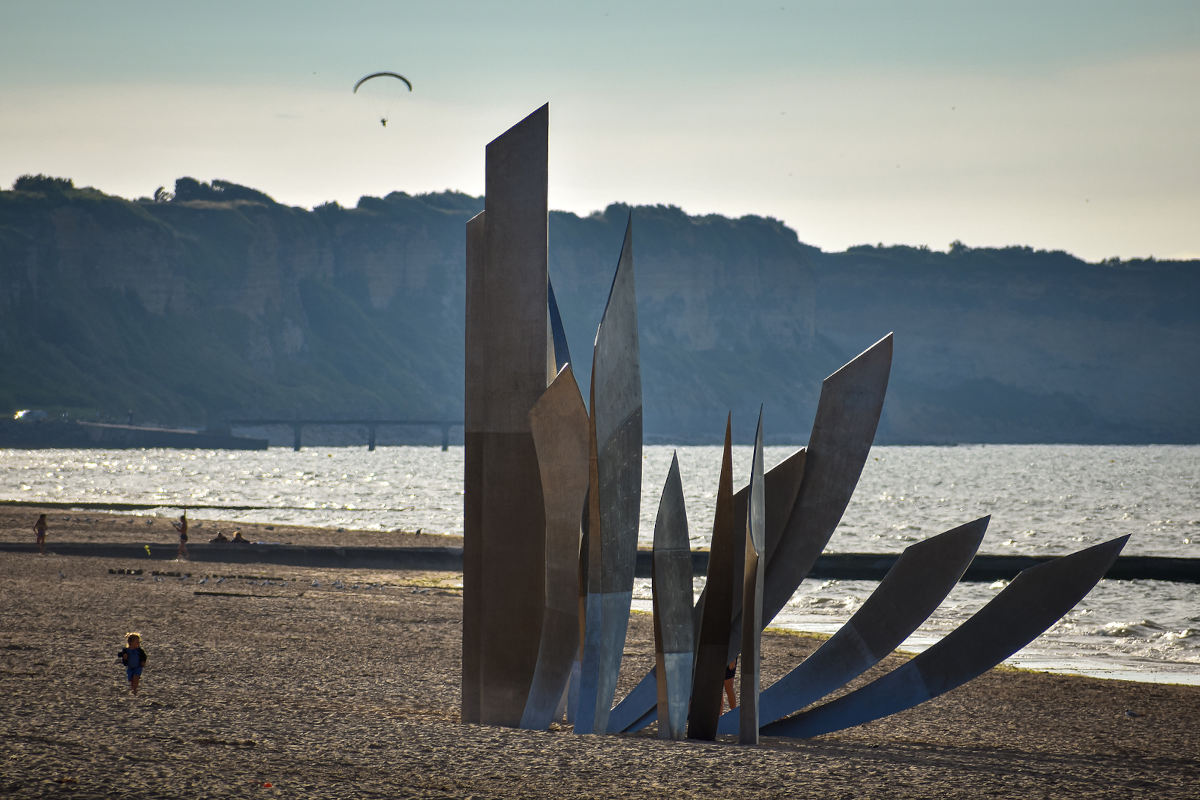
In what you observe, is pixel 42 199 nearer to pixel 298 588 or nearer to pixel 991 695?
pixel 298 588

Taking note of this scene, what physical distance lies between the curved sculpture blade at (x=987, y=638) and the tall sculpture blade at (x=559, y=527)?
6.54ft

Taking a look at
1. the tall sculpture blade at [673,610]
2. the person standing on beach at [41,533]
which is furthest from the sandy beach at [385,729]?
the person standing on beach at [41,533]

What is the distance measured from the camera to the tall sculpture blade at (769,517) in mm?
10867

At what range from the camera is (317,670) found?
14.6 metres

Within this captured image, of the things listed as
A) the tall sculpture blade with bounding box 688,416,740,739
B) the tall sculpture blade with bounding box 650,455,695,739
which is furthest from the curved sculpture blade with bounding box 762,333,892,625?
the tall sculpture blade with bounding box 650,455,695,739

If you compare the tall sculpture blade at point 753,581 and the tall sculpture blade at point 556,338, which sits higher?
the tall sculpture blade at point 556,338

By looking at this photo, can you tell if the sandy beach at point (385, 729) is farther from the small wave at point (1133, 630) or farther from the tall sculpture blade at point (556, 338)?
the small wave at point (1133, 630)

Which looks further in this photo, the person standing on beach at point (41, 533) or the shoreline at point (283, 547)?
the person standing on beach at point (41, 533)

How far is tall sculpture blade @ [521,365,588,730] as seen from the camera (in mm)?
10148

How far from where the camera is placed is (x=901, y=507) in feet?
253

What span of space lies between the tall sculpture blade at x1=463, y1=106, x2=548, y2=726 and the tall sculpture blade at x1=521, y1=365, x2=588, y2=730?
1.09 ft

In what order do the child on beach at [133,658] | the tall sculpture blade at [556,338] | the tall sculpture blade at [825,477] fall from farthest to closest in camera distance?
1. the child on beach at [133,658]
2. the tall sculpture blade at [556,338]
3. the tall sculpture blade at [825,477]

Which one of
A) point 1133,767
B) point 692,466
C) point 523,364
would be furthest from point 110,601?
point 692,466

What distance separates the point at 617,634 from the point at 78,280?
18064 centimetres
